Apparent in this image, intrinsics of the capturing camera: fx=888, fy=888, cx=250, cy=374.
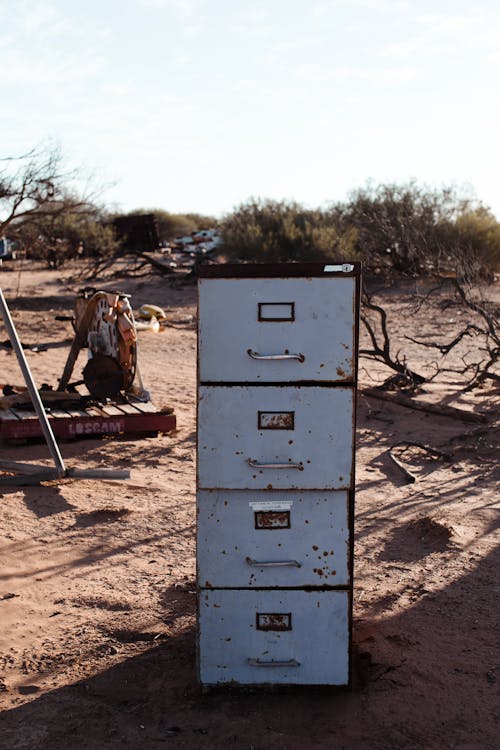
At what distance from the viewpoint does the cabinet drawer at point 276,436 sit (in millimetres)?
3320

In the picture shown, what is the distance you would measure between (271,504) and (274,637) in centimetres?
54

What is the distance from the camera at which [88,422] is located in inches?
313

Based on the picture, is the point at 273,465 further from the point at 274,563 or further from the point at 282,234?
the point at 282,234

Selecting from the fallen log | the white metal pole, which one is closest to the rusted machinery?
the white metal pole

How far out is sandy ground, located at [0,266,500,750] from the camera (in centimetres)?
330

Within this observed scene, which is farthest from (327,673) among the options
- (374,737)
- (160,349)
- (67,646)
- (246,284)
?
(160,349)

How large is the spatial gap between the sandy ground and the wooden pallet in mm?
119

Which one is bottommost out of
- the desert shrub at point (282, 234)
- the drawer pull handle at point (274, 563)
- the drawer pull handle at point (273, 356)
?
the drawer pull handle at point (274, 563)

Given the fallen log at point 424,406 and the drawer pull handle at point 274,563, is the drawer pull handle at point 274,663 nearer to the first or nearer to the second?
the drawer pull handle at point 274,563

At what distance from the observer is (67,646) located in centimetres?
402

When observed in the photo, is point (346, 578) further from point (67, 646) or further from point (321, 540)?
point (67, 646)

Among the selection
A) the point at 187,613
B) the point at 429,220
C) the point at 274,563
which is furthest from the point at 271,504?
the point at 429,220

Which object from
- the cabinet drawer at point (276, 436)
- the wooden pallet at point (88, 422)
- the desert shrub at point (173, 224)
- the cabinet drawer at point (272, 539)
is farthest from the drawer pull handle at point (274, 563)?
the desert shrub at point (173, 224)

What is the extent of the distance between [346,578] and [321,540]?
183 millimetres
